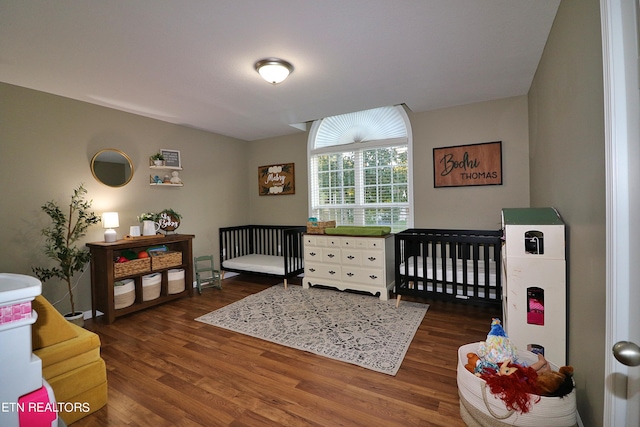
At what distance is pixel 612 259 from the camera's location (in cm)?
93

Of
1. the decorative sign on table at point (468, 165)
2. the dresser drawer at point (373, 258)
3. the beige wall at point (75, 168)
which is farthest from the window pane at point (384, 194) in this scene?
the beige wall at point (75, 168)

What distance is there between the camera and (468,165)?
11.7ft

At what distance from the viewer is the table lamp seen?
3.11 meters

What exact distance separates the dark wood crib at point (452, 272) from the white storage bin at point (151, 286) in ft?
9.24

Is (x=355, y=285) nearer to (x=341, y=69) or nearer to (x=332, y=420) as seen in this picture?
(x=332, y=420)

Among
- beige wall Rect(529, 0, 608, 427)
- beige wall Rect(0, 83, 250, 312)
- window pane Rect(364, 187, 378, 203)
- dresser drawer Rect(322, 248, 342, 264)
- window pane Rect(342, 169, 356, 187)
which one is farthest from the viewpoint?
window pane Rect(342, 169, 356, 187)

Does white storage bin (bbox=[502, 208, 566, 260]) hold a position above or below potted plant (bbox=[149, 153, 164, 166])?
below

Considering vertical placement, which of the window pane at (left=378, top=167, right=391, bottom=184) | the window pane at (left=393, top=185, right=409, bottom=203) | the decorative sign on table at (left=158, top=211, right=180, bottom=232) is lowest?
the decorative sign on table at (left=158, top=211, right=180, bottom=232)

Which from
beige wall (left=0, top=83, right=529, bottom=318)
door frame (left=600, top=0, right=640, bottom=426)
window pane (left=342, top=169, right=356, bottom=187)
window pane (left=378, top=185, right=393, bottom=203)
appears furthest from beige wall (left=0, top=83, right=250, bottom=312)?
door frame (left=600, top=0, right=640, bottom=426)

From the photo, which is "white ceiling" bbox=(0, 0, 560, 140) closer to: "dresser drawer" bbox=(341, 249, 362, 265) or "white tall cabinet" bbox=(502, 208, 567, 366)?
"white tall cabinet" bbox=(502, 208, 567, 366)

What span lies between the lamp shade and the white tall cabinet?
372 centimetres

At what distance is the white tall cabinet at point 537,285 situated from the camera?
1.66m

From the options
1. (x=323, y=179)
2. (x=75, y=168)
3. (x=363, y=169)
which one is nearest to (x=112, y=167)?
(x=75, y=168)

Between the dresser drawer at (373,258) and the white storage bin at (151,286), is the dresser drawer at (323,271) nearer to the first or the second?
the dresser drawer at (373,258)
